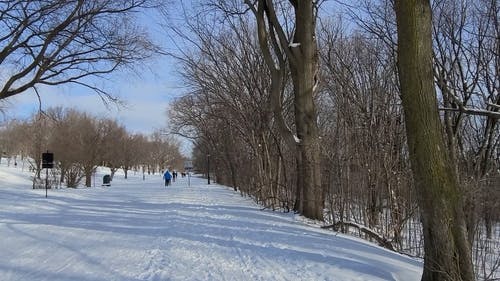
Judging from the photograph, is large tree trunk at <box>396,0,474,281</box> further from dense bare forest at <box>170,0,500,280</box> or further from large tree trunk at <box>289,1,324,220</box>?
large tree trunk at <box>289,1,324,220</box>

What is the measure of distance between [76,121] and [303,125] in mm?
40822

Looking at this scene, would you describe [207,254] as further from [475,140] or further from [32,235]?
[475,140]

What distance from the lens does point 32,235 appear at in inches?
483

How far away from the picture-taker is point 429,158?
6.43 m

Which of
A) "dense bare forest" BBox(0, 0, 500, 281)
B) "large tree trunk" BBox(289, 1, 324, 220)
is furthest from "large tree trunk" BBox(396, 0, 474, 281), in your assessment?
"large tree trunk" BBox(289, 1, 324, 220)

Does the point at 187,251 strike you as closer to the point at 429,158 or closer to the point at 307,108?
the point at 429,158

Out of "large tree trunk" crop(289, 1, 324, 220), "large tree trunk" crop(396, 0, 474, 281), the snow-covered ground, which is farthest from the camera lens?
"large tree trunk" crop(289, 1, 324, 220)

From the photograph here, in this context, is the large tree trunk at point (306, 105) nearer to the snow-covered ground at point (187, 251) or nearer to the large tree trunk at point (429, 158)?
the snow-covered ground at point (187, 251)

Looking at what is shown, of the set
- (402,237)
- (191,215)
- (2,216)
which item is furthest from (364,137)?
(2,216)

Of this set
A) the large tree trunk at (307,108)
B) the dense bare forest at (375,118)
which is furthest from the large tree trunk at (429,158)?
the large tree trunk at (307,108)

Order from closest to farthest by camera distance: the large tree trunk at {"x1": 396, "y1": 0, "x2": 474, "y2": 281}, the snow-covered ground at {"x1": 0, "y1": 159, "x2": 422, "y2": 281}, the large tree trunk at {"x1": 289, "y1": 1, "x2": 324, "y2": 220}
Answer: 1. the large tree trunk at {"x1": 396, "y1": 0, "x2": 474, "y2": 281}
2. the snow-covered ground at {"x1": 0, "y1": 159, "x2": 422, "y2": 281}
3. the large tree trunk at {"x1": 289, "y1": 1, "x2": 324, "y2": 220}

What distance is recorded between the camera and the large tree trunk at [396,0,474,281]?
6355 mm

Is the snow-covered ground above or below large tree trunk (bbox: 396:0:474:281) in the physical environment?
below

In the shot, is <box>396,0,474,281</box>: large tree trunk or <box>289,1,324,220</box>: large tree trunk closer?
<box>396,0,474,281</box>: large tree trunk
